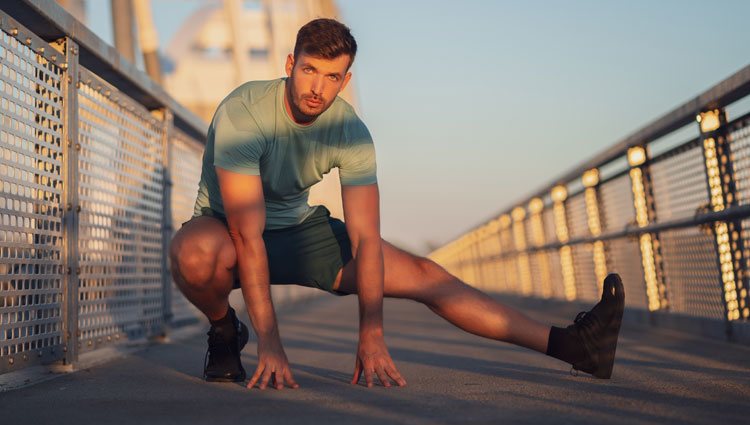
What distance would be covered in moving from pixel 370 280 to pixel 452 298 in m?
0.35

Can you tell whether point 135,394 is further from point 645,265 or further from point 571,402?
point 645,265

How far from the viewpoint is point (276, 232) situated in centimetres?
390

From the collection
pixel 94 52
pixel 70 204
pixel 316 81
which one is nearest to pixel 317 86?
pixel 316 81

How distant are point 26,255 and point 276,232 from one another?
0.92m

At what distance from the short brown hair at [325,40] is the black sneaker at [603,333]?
4.01 feet

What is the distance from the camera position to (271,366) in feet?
11.0

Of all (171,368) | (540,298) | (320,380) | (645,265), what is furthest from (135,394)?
(540,298)

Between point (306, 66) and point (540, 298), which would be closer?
point (306, 66)

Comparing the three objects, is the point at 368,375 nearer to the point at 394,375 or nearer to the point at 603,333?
the point at 394,375

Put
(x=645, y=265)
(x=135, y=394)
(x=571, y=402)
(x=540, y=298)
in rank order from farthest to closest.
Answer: (x=540, y=298) < (x=645, y=265) < (x=135, y=394) < (x=571, y=402)

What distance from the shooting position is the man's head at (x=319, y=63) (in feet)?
11.4

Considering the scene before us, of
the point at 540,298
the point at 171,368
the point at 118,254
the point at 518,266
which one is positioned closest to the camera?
the point at 171,368

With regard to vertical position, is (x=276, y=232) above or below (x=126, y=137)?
below

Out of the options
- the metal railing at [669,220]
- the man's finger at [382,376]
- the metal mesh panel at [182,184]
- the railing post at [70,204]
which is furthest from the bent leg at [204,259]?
the metal mesh panel at [182,184]
